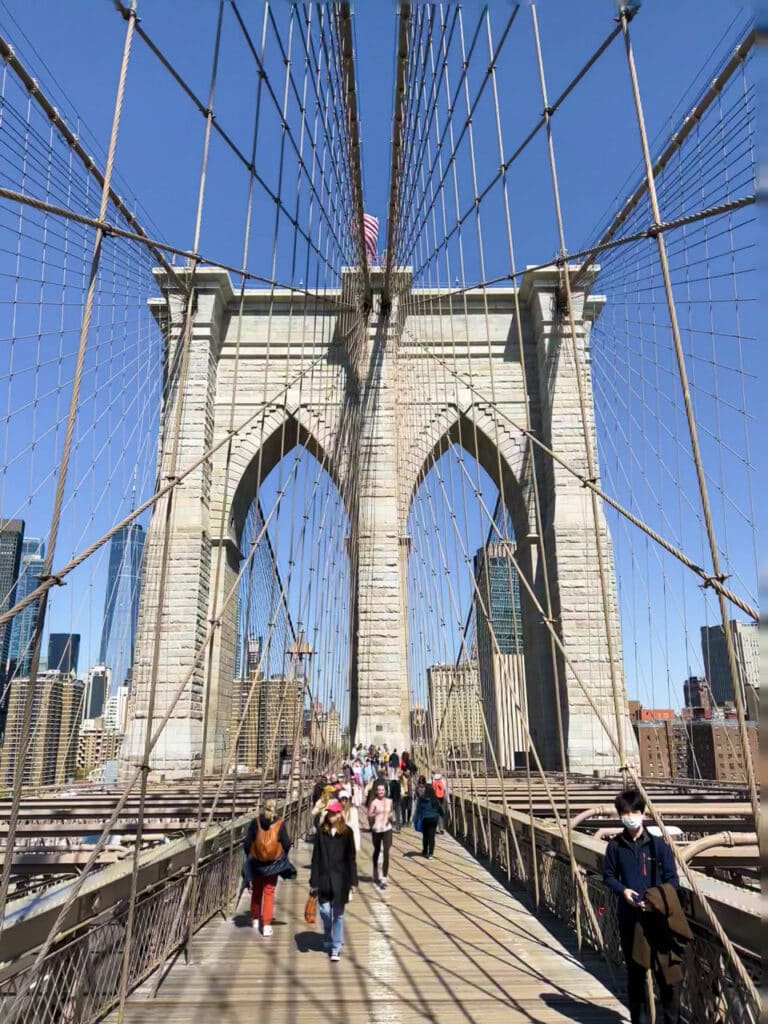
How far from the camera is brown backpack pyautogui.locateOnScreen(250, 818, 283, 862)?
5125 millimetres

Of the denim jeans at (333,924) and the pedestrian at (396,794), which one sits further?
the pedestrian at (396,794)

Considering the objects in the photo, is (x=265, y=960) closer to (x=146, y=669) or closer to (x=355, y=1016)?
(x=355, y=1016)

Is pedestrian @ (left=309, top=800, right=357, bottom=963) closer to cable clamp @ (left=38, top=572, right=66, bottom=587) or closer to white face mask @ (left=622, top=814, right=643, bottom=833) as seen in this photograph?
white face mask @ (left=622, top=814, right=643, bottom=833)

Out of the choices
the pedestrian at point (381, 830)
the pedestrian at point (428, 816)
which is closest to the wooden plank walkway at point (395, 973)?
Result: the pedestrian at point (381, 830)

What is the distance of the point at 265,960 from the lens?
4480 millimetres

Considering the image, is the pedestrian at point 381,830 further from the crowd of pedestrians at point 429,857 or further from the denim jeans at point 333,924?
the denim jeans at point 333,924

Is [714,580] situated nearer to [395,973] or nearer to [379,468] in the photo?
[395,973]

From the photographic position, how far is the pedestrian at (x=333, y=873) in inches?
178

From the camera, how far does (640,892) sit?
3109 mm

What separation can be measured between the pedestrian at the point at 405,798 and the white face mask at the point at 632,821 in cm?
890

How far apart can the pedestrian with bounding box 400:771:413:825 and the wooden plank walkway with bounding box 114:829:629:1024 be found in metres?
5.74

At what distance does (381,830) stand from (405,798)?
18.2 feet

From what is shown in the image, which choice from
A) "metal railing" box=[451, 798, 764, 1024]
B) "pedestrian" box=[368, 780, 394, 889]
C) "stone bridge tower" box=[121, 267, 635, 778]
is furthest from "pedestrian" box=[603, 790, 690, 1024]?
"stone bridge tower" box=[121, 267, 635, 778]

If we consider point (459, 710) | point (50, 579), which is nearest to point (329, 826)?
point (50, 579)
